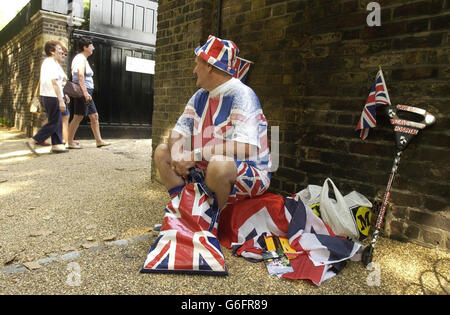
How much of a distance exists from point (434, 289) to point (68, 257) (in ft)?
7.45

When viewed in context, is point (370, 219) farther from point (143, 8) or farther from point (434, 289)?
point (143, 8)

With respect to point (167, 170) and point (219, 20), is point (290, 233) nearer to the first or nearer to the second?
point (167, 170)

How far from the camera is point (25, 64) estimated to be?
33.3 ft

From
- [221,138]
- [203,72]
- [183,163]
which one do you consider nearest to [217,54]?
[203,72]

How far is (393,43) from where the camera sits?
2.57 meters

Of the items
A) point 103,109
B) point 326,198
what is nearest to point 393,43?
point 326,198

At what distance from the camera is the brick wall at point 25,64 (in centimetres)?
853

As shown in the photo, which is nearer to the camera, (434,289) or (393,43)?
(434,289)

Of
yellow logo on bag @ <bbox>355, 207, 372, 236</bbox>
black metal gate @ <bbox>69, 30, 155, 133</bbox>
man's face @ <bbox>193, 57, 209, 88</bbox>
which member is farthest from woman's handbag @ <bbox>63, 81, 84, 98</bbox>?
yellow logo on bag @ <bbox>355, 207, 372, 236</bbox>

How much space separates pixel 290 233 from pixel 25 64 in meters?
10.4

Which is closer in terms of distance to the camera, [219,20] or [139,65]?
[219,20]

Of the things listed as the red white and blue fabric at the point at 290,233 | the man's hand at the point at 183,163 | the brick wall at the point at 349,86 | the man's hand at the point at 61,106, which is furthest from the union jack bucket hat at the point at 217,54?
the man's hand at the point at 61,106

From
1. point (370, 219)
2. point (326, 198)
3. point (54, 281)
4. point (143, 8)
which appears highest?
point (143, 8)

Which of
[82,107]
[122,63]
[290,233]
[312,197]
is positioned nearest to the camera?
[290,233]
